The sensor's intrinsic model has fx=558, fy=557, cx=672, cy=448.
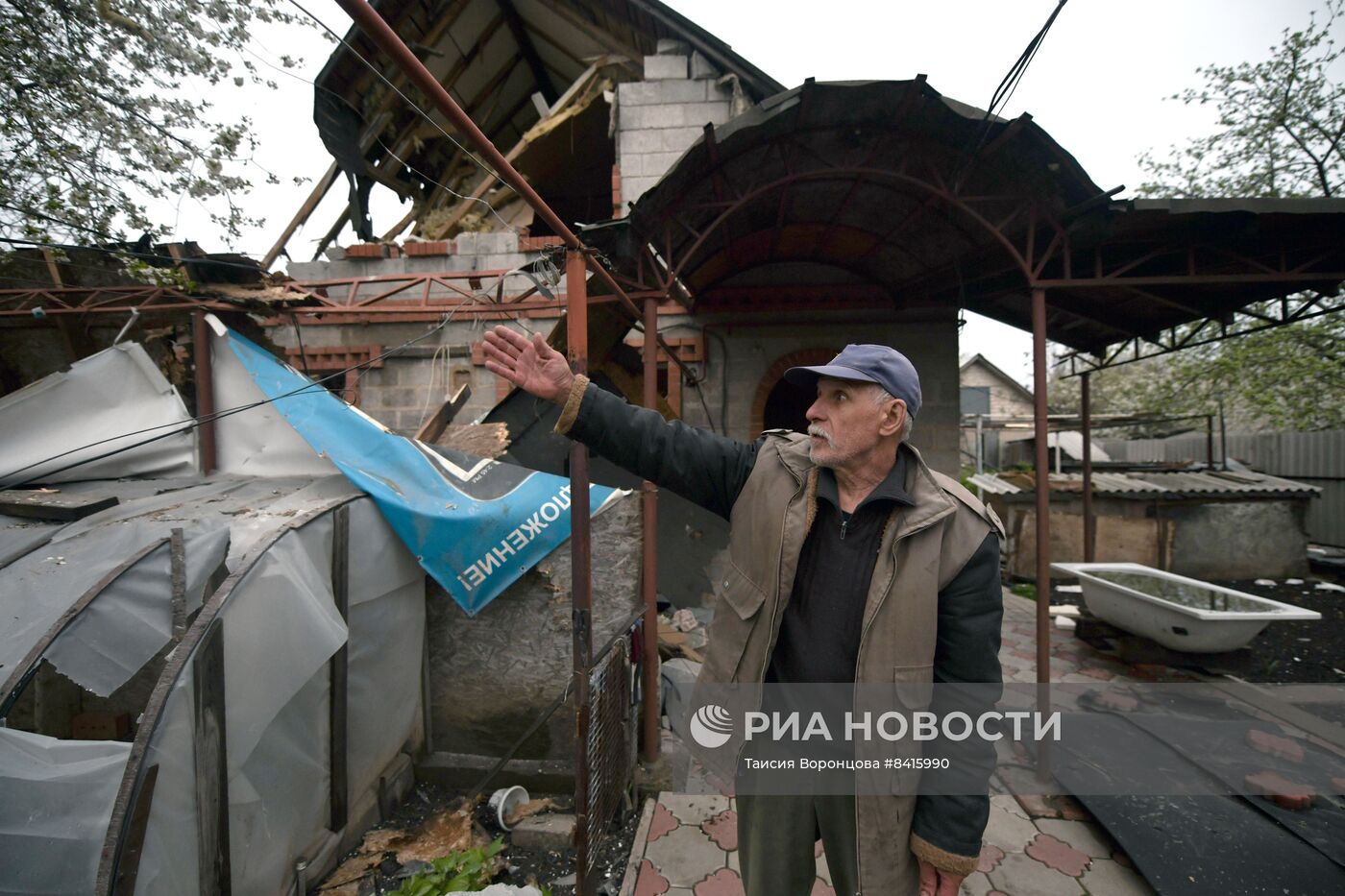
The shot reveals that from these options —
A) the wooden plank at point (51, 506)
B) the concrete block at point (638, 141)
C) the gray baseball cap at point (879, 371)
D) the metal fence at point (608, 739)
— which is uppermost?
the concrete block at point (638, 141)

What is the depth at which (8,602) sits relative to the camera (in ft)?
7.58

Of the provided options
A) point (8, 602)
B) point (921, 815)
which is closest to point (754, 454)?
point (921, 815)

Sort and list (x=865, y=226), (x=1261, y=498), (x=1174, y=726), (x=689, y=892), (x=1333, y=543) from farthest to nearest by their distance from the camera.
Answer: (x=1333, y=543), (x=1261, y=498), (x=865, y=226), (x=1174, y=726), (x=689, y=892)

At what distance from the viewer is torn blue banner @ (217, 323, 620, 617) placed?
11.1ft

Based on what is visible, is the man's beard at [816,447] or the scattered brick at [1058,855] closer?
the man's beard at [816,447]

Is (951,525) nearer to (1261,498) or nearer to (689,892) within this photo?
(689,892)

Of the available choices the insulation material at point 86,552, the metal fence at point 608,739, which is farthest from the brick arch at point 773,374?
the insulation material at point 86,552

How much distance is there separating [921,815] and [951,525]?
857mm

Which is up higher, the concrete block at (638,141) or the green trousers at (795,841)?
the concrete block at (638,141)

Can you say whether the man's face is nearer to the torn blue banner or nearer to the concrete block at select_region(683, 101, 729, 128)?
the torn blue banner

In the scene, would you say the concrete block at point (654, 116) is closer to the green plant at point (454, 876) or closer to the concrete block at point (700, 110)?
the concrete block at point (700, 110)

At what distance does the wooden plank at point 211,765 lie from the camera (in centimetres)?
211

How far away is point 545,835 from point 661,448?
2.86m

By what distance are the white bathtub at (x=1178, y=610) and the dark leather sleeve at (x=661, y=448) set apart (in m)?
5.65
